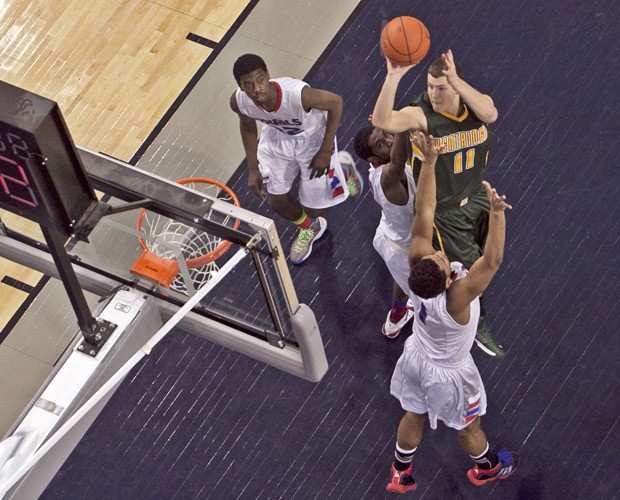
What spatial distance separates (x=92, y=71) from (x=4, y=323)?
1.80m

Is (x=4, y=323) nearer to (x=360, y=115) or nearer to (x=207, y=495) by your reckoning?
(x=207, y=495)

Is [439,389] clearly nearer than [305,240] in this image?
Yes

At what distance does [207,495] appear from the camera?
19.8 ft

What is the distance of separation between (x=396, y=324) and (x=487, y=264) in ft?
4.77

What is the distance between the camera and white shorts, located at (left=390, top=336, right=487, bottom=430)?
214 inches

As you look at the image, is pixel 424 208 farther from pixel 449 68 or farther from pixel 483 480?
pixel 483 480

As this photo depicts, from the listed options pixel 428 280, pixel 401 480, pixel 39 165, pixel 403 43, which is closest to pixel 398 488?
pixel 401 480

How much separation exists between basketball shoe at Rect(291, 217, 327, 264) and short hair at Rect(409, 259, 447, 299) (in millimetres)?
1705

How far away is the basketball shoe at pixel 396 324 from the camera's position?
6.30 metres

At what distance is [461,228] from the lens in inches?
222

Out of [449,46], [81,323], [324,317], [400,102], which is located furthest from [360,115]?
[81,323]

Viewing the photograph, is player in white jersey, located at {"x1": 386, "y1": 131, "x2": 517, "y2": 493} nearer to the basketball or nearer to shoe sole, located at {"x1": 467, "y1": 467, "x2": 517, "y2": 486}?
shoe sole, located at {"x1": 467, "y1": 467, "x2": 517, "y2": 486}

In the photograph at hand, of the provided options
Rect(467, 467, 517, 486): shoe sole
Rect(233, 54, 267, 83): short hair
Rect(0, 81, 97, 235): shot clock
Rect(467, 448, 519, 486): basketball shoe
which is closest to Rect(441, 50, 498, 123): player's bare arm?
Rect(233, 54, 267, 83): short hair

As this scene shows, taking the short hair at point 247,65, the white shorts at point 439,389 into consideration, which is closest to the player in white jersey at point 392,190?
the white shorts at point 439,389
